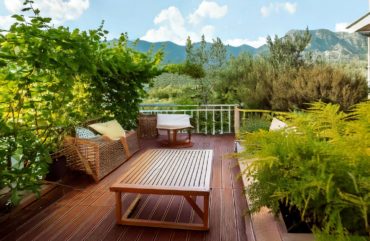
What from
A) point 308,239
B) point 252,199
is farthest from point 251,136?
point 308,239

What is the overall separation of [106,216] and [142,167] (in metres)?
0.59

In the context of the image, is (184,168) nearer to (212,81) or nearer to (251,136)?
(251,136)

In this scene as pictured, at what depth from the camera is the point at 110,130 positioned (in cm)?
470

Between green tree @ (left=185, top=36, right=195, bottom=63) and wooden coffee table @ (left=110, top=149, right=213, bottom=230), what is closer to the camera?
wooden coffee table @ (left=110, top=149, right=213, bottom=230)

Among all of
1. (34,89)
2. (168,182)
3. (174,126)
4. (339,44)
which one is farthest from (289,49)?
(34,89)

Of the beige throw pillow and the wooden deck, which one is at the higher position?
the beige throw pillow

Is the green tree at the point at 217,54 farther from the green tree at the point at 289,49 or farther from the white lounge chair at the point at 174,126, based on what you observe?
the white lounge chair at the point at 174,126

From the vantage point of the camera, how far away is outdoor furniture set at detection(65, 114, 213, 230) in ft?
8.22

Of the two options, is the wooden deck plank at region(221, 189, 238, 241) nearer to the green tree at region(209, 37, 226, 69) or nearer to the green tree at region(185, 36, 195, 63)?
the green tree at region(185, 36, 195, 63)

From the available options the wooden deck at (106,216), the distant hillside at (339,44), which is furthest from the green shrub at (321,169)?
the distant hillside at (339,44)

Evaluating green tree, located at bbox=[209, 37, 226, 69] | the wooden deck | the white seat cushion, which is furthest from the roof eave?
green tree, located at bbox=[209, 37, 226, 69]

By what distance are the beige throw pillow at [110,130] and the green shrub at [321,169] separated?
354 centimetres

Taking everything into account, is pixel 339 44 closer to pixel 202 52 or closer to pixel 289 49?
pixel 289 49

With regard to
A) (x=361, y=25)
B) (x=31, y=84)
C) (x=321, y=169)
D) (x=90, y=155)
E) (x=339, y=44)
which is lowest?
(x=90, y=155)
